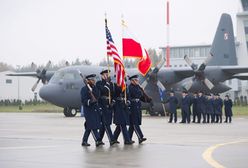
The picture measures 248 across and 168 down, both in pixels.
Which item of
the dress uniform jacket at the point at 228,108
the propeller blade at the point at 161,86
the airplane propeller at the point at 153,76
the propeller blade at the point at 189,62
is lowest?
the dress uniform jacket at the point at 228,108

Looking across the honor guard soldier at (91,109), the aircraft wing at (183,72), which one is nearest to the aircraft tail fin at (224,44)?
the aircraft wing at (183,72)

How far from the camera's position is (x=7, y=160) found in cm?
1157

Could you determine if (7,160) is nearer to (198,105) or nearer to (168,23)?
(198,105)

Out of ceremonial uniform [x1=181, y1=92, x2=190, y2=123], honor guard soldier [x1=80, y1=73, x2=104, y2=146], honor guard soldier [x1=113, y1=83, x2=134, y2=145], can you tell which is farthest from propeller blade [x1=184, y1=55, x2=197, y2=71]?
honor guard soldier [x1=80, y1=73, x2=104, y2=146]

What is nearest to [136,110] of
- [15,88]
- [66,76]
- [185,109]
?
[185,109]

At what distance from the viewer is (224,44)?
143 feet

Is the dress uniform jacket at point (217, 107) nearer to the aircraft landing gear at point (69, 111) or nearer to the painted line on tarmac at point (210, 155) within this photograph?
the aircraft landing gear at point (69, 111)

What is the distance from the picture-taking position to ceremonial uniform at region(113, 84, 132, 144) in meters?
15.4

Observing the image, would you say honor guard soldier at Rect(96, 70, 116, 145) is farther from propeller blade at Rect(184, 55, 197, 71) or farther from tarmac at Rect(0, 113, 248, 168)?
propeller blade at Rect(184, 55, 197, 71)

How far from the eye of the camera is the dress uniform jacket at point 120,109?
15430 mm

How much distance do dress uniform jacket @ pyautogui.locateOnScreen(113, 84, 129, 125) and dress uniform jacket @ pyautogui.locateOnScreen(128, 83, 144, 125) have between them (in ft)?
0.76

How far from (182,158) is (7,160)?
11.3ft

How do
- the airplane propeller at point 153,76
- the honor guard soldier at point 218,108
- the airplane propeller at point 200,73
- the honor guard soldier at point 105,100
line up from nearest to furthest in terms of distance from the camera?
the honor guard soldier at point 105,100 → the honor guard soldier at point 218,108 → the airplane propeller at point 200,73 → the airplane propeller at point 153,76

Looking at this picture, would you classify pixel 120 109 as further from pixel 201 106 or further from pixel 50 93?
pixel 50 93
